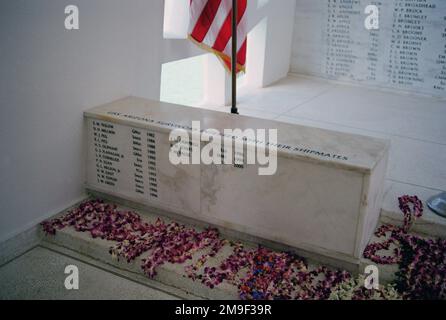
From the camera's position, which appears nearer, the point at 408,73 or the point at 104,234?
the point at 104,234

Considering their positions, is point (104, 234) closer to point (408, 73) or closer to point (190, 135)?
point (190, 135)

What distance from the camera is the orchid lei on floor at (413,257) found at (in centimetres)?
210

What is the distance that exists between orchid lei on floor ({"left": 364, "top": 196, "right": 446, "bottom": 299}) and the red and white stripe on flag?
5.81 ft

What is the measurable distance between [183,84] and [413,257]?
2865 mm

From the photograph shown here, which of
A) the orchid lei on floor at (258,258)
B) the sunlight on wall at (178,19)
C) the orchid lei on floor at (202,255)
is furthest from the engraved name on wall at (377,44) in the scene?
the orchid lei on floor at (202,255)

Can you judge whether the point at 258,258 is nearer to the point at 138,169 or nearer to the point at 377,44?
the point at 138,169

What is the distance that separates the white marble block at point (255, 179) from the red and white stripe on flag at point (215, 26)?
96cm

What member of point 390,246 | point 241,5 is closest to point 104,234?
point 390,246

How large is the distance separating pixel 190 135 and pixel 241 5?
72.6 inches

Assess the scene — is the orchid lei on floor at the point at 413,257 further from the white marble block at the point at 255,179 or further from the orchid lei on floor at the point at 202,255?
the orchid lei on floor at the point at 202,255

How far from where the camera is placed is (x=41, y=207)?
8.27 ft

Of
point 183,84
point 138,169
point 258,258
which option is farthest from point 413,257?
point 183,84

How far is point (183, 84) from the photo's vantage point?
4625 millimetres

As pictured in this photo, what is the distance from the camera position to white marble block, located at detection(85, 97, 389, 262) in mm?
2133
